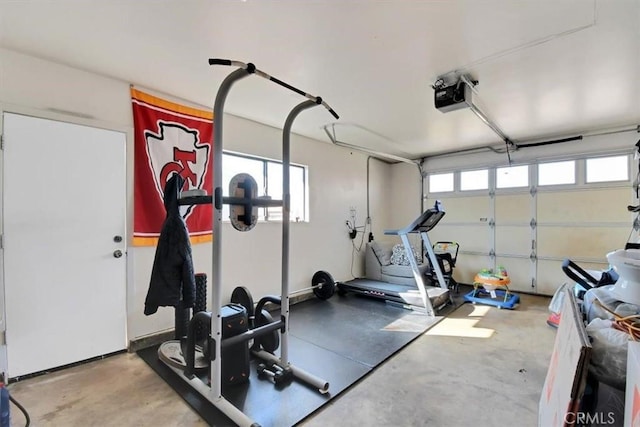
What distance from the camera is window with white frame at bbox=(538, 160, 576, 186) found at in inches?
189

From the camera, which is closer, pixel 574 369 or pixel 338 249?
pixel 574 369

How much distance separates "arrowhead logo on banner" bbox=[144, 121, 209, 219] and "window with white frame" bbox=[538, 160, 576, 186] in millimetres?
5487

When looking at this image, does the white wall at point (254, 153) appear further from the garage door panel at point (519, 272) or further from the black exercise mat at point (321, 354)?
the garage door panel at point (519, 272)

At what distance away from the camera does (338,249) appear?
5434 mm

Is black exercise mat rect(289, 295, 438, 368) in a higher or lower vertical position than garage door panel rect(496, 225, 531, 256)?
lower

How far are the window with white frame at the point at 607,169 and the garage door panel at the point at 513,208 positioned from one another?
89cm

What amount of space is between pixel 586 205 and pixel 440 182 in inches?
93.6

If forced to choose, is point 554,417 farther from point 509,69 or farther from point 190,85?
point 190,85

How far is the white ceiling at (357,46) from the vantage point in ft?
6.13

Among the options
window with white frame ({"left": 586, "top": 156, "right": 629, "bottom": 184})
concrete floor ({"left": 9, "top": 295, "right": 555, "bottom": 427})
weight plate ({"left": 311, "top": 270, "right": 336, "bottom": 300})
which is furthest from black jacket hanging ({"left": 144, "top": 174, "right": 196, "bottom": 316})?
window with white frame ({"left": 586, "top": 156, "right": 629, "bottom": 184})

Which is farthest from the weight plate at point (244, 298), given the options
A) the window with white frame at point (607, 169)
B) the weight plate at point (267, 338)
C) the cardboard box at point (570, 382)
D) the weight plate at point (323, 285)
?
the window with white frame at point (607, 169)

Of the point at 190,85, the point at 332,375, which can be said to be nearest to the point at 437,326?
the point at 332,375

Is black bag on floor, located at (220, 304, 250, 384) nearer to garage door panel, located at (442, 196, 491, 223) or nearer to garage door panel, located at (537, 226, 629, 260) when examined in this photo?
garage door panel, located at (442, 196, 491, 223)

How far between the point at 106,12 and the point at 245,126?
2.12 meters
